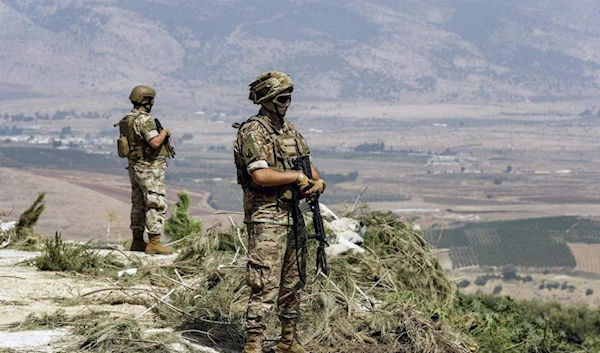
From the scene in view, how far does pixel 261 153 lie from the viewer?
6621 mm

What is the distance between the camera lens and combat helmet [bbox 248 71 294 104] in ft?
22.1

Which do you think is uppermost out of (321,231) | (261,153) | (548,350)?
(261,153)

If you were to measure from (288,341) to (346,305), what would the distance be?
1470 mm

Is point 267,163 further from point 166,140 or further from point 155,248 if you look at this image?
point 155,248

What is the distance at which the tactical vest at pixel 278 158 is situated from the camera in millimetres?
6777

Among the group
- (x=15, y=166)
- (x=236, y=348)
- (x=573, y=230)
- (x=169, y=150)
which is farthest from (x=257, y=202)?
(x=15, y=166)

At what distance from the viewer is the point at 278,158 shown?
679cm

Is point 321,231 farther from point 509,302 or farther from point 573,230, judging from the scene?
point 573,230

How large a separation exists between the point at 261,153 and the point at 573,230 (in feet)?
303

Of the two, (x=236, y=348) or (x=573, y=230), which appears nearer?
(x=236, y=348)

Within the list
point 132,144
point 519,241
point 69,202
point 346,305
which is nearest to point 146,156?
point 132,144

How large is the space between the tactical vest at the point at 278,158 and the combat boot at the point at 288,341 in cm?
94

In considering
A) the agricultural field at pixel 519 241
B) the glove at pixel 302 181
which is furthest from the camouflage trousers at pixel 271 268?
the agricultural field at pixel 519 241

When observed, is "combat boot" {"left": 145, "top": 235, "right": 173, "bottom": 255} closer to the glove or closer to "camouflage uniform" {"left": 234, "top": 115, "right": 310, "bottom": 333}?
"camouflage uniform" {"left": 234, "top": 115, "right": 310, "bottom": 333}
